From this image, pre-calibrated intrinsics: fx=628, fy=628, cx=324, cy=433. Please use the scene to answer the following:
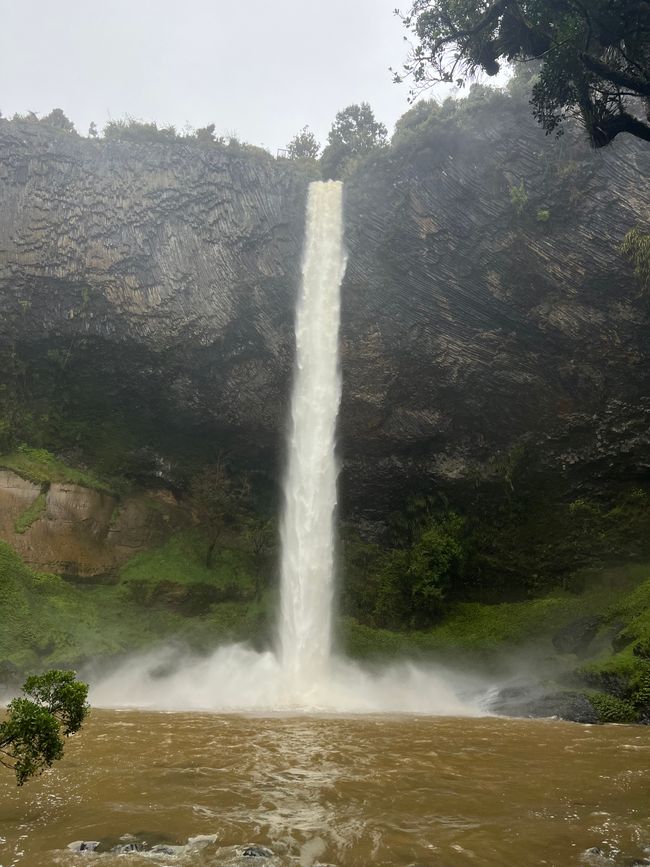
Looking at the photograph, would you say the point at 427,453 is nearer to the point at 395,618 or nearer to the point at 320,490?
the point at 320,490

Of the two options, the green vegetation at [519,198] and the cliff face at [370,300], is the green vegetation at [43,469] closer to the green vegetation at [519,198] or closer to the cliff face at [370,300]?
the cliff face at [370,300]

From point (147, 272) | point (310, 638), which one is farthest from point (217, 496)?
point (147, 272)

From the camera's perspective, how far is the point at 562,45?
7.00 m

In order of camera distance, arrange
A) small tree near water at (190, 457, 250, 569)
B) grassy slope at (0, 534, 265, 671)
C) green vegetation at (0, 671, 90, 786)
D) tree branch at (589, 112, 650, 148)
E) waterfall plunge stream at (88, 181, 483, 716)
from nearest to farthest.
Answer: green vegetation at (0, 671, 90, 786), tree branch at (589, 112, 650, 148), waterfall plunge stream at (88, 181, 483, 716), grassy slope at (0, 534, 265, 671), small tree near water at (190, 457, 250, 569)

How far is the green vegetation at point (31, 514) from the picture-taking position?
61.4 feet

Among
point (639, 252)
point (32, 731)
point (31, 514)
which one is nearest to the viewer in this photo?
point (32, 731)

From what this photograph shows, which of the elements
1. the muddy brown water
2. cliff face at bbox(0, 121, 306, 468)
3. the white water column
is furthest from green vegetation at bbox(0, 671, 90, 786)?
cliff face at bbox(0, 121, 306, 468)

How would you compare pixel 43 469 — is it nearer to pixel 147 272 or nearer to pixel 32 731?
pixel 147 272

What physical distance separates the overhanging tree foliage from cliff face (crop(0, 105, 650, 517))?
10.6 metres

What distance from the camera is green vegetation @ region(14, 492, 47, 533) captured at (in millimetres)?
18719

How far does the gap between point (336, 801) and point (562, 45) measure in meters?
7.94

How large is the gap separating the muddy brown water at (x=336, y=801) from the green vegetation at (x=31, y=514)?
38.6ft

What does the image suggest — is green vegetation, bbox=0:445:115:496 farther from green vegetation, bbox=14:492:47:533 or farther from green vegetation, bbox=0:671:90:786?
green vegetation, bbox=0:671:90:786

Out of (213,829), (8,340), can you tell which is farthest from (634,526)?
(8,340)
